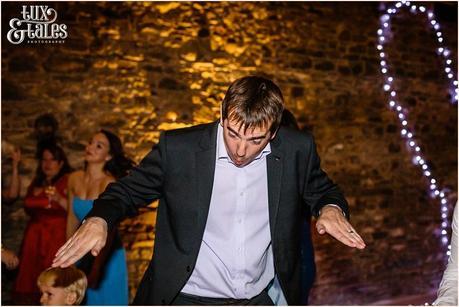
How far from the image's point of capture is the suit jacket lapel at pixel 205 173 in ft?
6.55

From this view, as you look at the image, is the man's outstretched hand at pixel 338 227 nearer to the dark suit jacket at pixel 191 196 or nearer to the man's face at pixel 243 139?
the dark suit jacket at pixel 191 196

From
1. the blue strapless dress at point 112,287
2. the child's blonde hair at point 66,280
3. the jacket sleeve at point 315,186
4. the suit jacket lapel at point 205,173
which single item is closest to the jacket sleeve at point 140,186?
the suit jacket lapel at point 205,173

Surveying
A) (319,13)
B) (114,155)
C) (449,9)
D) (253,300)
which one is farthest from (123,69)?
(449,9)

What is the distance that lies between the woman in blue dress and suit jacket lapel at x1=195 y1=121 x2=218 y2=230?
180cm

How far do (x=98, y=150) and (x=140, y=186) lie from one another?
2.11m

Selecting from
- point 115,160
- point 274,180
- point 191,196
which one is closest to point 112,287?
point 115,160

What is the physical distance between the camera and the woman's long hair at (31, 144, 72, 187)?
14.8ft

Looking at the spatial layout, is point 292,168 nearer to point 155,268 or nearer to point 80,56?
point 155,268

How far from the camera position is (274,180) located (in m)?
2.05

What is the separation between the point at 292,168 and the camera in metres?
2.07

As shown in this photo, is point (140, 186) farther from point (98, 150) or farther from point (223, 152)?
point (98, 150)

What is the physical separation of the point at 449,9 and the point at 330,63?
68.3 inches

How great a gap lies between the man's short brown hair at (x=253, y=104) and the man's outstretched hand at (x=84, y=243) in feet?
1.87

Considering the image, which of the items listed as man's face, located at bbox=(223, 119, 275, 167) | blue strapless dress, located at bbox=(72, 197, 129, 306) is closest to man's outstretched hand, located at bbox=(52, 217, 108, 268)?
man's face, located at bbox=(223, 119, 275, 167)
